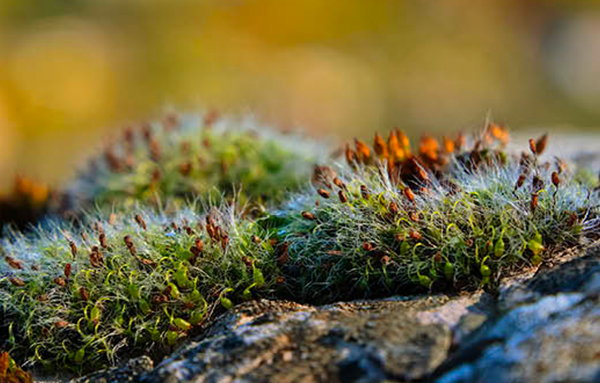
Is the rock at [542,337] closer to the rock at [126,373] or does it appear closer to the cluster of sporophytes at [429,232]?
the cluster of sporophytes at [429,232]

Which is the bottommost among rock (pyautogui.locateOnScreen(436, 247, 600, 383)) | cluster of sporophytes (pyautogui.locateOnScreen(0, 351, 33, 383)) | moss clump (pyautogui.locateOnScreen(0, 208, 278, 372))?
cluster of sporophytes (pyautogui.locateOnScreen(0, 351, 33, 383))

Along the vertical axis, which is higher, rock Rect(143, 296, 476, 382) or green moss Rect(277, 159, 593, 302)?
green moss Rect(277, 159, 593, 302)

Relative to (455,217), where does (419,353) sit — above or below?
below

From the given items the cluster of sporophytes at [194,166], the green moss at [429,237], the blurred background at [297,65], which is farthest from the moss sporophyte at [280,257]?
the blurred background at [297,65]

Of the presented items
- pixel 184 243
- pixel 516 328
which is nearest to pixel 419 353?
pixel 516 328

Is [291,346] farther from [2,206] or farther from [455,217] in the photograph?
[2,206]

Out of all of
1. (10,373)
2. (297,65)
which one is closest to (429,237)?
(10,373)

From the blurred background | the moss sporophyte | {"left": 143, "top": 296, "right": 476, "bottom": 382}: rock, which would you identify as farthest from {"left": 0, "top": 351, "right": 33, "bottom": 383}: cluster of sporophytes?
the blurred background

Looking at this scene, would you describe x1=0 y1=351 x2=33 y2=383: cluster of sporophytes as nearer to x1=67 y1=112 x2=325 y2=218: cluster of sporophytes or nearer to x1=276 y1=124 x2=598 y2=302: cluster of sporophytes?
x1=276 y1=124 x2=598 y2=302: cluster of sporophytes
